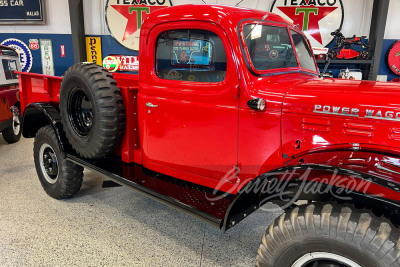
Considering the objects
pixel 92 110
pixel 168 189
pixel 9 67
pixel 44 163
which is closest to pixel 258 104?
pixel 168 189

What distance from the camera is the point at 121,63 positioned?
6648 mm

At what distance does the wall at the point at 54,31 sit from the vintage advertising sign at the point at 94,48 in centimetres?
42

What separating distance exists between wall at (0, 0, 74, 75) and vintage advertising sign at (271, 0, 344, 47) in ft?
14.7

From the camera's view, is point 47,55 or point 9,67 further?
point 47,55

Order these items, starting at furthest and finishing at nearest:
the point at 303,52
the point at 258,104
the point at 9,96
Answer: the point at 9,96
the point at 303,52
the point at 258,104

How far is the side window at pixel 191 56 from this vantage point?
2047mm

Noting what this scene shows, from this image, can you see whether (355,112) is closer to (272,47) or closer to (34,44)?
(272,47)

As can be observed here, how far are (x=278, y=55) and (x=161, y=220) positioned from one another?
1.76m

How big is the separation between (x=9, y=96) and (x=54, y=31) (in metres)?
2.58

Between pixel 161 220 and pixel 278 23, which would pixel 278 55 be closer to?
pixel 278 23

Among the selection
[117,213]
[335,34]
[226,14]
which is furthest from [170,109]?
[335,34]

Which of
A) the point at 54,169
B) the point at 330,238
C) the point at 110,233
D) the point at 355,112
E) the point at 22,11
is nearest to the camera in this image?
the point at 330,238

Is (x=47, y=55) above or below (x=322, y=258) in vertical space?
Answer: above

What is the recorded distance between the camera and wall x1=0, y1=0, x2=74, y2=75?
676 cm
